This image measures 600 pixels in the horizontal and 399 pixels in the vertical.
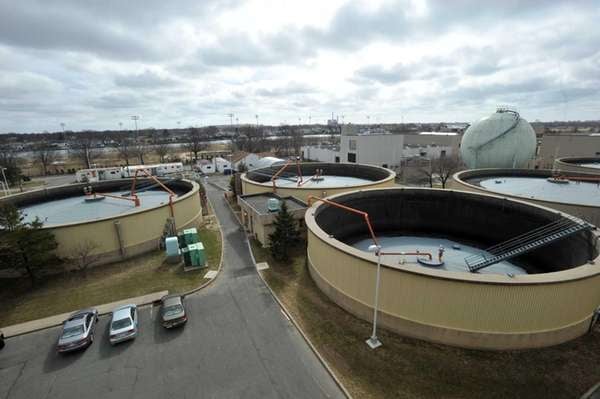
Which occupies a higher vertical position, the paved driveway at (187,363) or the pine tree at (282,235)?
the pine tree at (282,235)

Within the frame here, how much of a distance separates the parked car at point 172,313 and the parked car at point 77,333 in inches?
155

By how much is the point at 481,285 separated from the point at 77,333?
73.2ft

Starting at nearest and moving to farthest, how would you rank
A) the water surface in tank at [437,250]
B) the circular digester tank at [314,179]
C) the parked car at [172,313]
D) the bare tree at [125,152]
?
the parked car at [172,313], the water surface in tank at [437,250], the circular digester tank at [314,179], the bare tree at [125,152]

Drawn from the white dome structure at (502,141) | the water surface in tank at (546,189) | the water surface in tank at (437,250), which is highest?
the white dome structure at (502,141)

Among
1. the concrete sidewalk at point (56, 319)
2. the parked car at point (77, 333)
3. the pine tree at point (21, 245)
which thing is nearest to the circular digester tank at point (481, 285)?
the concrete sidewalk at point (56, 319)

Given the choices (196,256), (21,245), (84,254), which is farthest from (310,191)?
(21,245)

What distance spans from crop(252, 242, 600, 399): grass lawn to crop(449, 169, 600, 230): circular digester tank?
42.2ft

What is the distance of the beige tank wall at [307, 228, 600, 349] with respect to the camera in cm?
1435

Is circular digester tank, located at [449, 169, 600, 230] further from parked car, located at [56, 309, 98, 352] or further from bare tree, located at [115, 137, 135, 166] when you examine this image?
bare tree, located at [115, 137, 135, 166]

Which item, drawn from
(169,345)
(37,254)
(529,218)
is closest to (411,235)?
(529,218)

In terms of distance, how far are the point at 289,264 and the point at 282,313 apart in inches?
260

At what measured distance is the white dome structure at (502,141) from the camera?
42469 millimetres

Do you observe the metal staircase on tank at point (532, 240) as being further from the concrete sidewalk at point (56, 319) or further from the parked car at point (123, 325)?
the concrete sidewalk at point (56, 319)

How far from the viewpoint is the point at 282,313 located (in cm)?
1903
